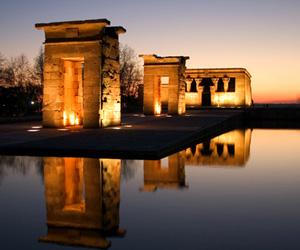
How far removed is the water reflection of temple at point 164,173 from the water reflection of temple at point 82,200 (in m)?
0.59

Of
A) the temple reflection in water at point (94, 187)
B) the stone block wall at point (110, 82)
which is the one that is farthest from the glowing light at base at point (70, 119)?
the temple reflection in water at point (94, 187)

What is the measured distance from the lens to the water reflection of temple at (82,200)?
453 centimetres

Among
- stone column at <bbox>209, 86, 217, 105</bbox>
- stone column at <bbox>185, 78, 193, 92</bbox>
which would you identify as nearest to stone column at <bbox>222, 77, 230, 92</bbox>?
stone column at <bbox>209, 86, 217, 105</bbox>

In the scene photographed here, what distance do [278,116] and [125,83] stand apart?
21487mm

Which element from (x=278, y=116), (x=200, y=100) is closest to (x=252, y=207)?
(x=278, y=116)

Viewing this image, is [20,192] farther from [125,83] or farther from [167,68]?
[125,83]

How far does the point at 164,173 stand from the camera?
825 centimetres

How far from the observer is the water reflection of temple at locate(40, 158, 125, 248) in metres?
4.53

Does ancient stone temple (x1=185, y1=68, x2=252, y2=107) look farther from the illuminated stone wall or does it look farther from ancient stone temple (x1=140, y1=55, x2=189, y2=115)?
ancient stone temple (x1=140, y1=55, x2=189, y2=115)

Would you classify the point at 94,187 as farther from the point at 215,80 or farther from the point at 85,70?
the point at 215,80

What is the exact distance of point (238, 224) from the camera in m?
4.84

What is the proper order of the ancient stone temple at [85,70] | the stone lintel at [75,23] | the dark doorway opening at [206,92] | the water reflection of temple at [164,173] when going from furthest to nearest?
the dark doorway opening at [206,92] < the ancient stone temple at [85,70] < the stone lintel at [75,23] < the water reflection of temple at [164,173]

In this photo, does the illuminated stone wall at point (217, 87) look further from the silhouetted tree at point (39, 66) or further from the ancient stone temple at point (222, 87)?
the silhouetted tree at point (39, 66)

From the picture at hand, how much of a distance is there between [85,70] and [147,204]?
11.9 meters
